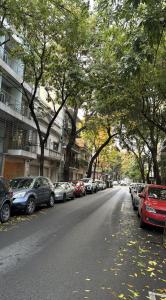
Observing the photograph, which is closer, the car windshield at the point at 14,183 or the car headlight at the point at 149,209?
the car headlight at the point at 149,209

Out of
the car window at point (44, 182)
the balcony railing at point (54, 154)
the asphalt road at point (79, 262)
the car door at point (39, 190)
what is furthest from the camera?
the balcony railing at point (54, 154)

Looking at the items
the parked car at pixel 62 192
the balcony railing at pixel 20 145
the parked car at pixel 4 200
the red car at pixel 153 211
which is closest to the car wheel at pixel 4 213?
the parked car at pixel 4 200

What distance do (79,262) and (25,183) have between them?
28.5ft

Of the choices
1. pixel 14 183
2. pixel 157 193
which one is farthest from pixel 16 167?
pixel 157 193

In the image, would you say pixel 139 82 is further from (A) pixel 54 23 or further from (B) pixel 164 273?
(B) pixel 164 273

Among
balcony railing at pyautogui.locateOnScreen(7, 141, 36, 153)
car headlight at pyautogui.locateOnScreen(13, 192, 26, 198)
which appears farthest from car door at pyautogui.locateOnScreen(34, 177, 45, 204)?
balcony railing at pyautogui.locateOnScreen(7, 141, 36, 153)

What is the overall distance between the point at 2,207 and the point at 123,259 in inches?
216

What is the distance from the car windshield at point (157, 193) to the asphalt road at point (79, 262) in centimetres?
151

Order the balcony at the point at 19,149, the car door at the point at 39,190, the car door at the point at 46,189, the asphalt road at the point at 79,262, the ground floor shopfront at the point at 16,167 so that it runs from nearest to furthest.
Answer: the asphalt road at the point at 79,262 < the car door at the point at 39,190 < the car door at the point at 46,189 < the balcony at the point at 19,149 < the ground floor shopfront at the point at 16,167

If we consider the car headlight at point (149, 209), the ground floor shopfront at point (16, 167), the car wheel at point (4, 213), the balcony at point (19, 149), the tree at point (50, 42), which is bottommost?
the car wheel at point (4, 213)

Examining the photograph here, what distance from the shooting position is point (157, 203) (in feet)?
38.3

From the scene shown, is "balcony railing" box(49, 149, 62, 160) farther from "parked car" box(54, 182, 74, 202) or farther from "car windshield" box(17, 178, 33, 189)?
"car windshield" box(17, 178, 33, 189)

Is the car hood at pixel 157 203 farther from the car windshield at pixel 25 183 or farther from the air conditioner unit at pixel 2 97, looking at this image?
the air conditioner unit at pixel 2 97

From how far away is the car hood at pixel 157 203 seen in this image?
11320mm
